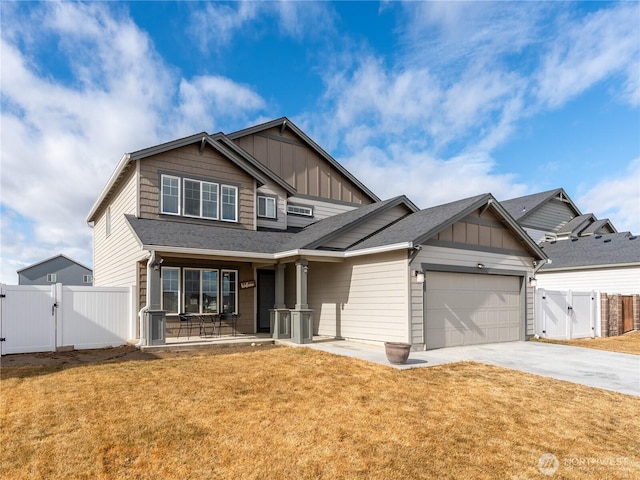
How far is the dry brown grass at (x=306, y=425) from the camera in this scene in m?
3.93

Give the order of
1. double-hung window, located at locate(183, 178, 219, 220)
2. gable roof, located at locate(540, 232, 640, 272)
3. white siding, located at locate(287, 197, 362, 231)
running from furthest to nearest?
gable roof, located at locate(540, 232, 640, 272) < white siding, located at locate(287, 197, 362, 231) < double-hung window, located at locate(183, 178, 219, 220)

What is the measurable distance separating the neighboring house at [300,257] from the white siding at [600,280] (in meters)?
8.70

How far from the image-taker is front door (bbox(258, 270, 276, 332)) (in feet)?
47.1

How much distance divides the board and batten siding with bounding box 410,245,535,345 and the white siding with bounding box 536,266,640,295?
338 inches

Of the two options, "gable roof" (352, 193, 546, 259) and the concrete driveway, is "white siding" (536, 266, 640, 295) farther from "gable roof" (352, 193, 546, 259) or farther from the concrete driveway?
the concrete driveway

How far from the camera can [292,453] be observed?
4.22 m

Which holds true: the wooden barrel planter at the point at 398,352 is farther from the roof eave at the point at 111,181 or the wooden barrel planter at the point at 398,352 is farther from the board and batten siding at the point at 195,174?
the roof eave at the point at 111,181

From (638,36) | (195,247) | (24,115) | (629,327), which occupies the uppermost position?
(638,36)

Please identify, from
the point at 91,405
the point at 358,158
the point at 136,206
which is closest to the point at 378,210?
the point at 136,206

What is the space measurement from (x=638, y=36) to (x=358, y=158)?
18871 mm

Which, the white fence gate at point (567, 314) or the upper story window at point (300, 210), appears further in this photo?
the upper story window at point (300, 210)

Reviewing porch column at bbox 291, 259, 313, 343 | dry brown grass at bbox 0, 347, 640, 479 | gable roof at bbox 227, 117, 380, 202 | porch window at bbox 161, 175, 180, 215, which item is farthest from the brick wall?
porch window at bbox 161, 175, 180, 215

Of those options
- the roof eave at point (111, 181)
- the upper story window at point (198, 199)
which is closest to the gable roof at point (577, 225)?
the upper story window at point (198, 199)

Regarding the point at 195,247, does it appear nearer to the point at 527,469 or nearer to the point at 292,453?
the point at 292,453
